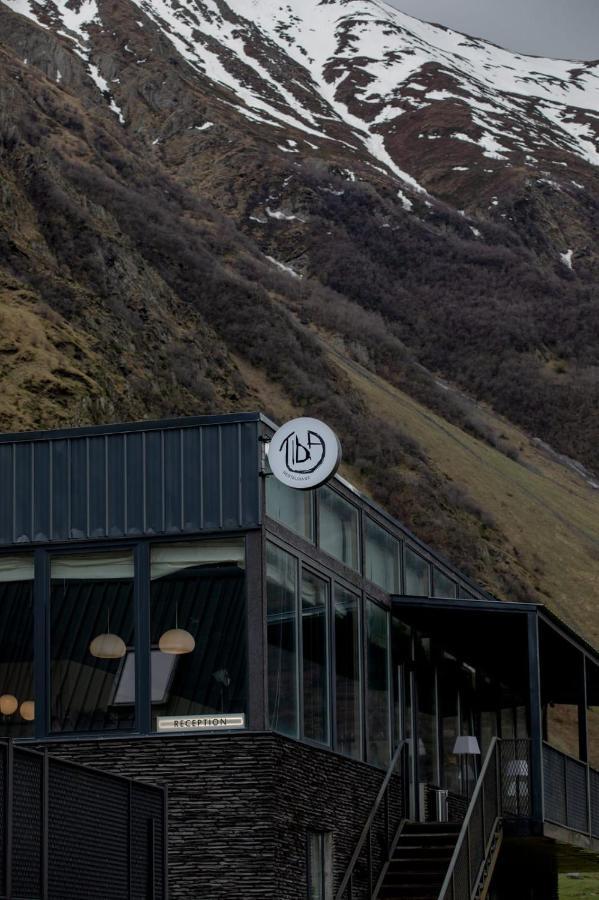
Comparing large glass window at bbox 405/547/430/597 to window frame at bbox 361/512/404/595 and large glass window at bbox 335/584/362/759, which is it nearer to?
window frame at bbox 361/512/404/595

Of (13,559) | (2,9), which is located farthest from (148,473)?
(2,9)

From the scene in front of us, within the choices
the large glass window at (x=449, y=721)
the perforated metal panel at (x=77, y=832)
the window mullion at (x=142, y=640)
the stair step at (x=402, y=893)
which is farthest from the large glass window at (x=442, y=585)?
the perforated metal panel at (x=77, y=832)

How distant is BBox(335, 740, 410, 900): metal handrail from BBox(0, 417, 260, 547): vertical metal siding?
14.8 feet

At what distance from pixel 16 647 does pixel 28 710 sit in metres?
0.76

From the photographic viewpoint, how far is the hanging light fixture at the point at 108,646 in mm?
17797

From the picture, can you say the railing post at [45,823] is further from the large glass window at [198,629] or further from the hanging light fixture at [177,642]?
the hanging light fixture at [177,642]

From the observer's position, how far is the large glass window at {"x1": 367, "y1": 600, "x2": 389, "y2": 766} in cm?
2105

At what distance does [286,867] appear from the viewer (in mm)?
17188

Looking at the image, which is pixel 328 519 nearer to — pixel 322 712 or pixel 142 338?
pixel 322 712

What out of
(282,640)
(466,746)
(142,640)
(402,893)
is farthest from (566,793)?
(142,640)

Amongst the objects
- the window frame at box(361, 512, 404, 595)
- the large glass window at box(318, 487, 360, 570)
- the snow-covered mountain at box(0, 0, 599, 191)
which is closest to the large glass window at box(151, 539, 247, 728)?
the large glass window at box(318, 487, 360, 570)

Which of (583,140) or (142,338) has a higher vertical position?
(583,140)

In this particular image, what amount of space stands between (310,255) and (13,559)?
2895 inches

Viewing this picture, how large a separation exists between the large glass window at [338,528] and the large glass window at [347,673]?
50 centimetres
